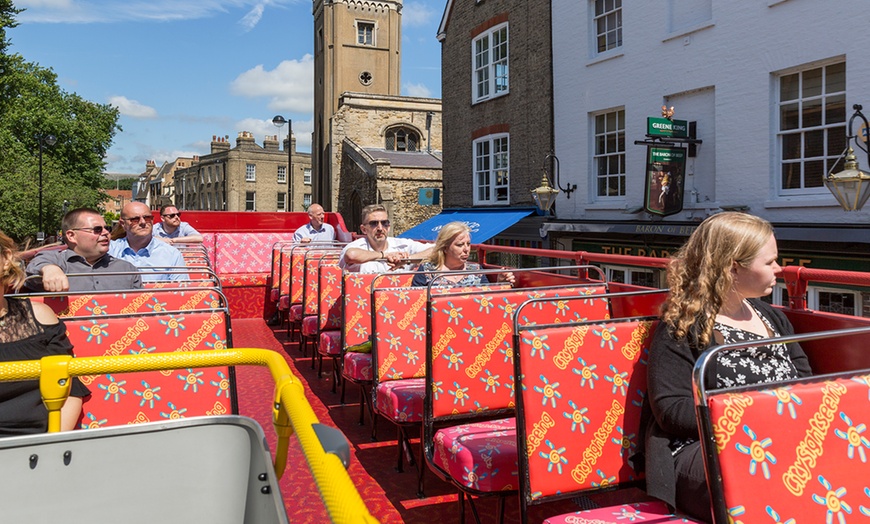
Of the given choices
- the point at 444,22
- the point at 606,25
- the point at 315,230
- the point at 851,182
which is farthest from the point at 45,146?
the point at 851,182

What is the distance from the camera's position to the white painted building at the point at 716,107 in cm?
902

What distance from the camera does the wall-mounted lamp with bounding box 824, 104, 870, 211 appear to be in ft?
26.4

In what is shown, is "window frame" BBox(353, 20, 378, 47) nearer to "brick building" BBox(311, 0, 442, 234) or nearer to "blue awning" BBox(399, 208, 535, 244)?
"brick building" BBox(311, 0, 442, 234)

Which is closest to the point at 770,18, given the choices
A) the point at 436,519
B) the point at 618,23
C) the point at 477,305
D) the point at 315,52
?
the point at 618,23

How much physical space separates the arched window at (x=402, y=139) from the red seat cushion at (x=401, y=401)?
40.0 meters

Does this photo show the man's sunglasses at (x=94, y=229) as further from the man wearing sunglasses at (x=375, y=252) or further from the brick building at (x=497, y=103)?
the brick building at (x=497, y=103)

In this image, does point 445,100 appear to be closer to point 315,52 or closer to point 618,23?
point 618,23

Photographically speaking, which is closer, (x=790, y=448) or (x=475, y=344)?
(x=790, y=448)

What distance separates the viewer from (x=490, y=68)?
17375 mm

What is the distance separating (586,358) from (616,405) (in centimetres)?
26

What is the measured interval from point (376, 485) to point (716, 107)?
9.30 m

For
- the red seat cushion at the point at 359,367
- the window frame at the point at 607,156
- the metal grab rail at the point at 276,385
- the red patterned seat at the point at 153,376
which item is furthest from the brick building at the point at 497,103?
the metal grab rail at the point at 276,385

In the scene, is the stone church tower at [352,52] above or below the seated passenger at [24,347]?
above

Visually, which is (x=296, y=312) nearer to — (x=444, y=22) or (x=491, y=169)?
(x=491, y=169)
